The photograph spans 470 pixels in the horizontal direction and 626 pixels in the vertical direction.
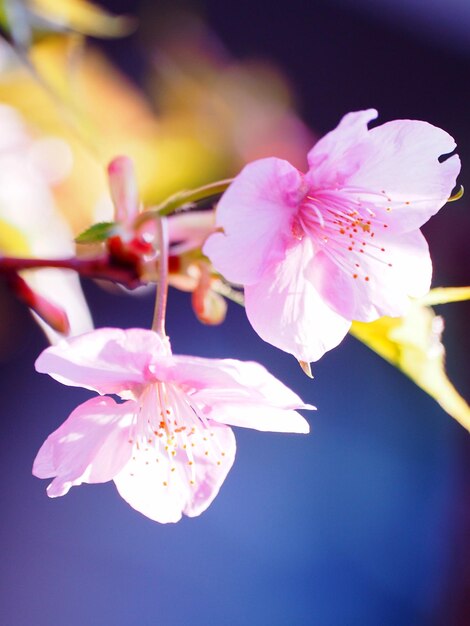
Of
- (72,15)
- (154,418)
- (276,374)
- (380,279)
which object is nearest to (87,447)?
(154,418)

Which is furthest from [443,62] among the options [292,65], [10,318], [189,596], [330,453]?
[189,596]

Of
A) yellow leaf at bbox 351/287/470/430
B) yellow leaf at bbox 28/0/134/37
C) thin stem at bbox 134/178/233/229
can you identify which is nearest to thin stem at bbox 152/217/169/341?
thin stem at bbox 134/178/233/229

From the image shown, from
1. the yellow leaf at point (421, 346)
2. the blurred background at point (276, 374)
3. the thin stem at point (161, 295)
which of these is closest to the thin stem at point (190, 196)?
the thin stem at point (161, 295)

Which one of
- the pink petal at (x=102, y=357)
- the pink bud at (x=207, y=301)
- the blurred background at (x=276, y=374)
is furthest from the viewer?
the blurred background at (x=276, y=374)

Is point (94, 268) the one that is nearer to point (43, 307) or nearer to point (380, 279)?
point (43, 307)

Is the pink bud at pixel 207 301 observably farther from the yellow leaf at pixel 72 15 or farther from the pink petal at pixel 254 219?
the yellow leaf at pixel 72 15
